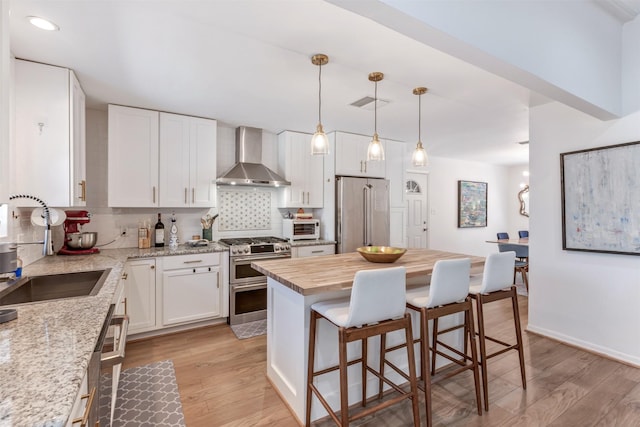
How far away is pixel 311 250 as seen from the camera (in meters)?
3.97

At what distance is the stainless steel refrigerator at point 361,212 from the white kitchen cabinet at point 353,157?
0.43 feet

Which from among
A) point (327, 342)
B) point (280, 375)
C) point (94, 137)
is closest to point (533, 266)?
point (327, 342)

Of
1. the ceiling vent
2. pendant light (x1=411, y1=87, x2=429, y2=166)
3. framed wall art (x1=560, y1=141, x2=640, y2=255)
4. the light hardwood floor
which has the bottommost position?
the light hardwood floor

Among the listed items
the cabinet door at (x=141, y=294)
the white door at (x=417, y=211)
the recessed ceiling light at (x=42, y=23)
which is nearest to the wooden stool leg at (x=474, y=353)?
the cabinet door at (x=141, y=294)

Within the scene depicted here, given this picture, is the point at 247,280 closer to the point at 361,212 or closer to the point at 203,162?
the point at 203,162

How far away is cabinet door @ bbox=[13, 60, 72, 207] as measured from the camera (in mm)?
2238

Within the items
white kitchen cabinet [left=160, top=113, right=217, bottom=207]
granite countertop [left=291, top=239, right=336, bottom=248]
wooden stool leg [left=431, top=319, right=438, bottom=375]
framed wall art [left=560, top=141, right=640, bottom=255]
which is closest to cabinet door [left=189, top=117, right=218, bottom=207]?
white kitchen cabinet [left=160, top=113, right=217, bottom=207]

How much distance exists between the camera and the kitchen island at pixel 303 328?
1.88m

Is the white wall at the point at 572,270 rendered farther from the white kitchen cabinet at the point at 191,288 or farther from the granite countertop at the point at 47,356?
the granite countertop at the point at 47,356

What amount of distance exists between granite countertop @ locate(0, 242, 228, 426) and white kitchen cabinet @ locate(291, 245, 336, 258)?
2.25 metres

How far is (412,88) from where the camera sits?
2.77 meters

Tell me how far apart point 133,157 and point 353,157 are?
8.91 feet

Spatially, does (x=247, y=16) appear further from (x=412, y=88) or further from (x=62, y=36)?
(x=412, y=88)

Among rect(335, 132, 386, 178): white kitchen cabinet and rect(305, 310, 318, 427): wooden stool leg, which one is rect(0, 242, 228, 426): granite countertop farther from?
rect(335, 132, 386, 178): white kitchen cabinet
